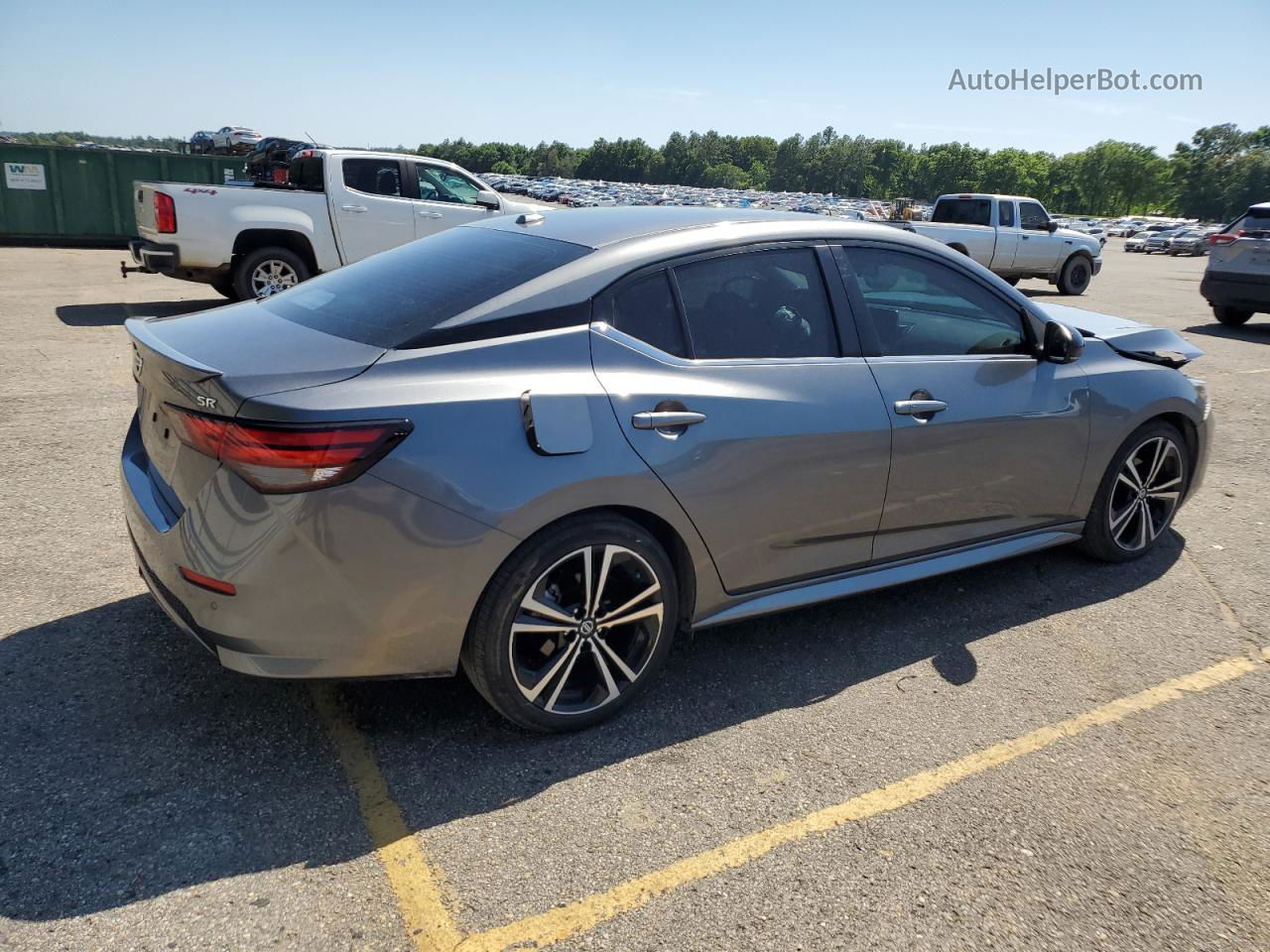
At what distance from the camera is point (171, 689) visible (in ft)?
10.5

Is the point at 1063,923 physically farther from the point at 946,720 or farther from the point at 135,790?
the point at 135,790

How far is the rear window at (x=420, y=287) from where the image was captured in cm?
300

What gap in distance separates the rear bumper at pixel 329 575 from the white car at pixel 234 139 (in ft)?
165

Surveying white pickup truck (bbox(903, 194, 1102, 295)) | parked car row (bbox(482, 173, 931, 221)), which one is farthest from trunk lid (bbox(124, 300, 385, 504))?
white pickup truck (bbox(903, 194, 1102, 295))

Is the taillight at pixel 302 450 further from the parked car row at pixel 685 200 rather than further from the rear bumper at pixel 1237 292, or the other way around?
the rear bumper at pixel 1237 292

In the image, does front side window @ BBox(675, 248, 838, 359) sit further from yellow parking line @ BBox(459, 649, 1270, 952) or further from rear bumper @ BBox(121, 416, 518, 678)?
yellow parking line @ BBox(459, 649, 1270, 952)

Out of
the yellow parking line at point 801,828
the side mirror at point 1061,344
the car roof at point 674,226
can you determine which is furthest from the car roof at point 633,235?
the yellow parking line at point 801,828

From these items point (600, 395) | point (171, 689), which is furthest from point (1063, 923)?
point (171, 689)

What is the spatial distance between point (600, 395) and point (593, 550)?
1.55 feet

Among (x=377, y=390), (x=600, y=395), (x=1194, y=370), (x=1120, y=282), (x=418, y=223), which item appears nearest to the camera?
(x=377, y=390)

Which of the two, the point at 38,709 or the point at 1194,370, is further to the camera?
the point at 1194,370

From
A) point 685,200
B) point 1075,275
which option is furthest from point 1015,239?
point 685,200

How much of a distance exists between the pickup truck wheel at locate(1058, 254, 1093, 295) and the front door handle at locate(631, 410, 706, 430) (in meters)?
17.9

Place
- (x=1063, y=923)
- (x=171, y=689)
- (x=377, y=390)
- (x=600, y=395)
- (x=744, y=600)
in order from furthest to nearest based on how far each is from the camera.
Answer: (x=744, y=600) → (x=171, y=689) → (x=600, y=395) → (x=377, y=390) → (x=1063, y=923)
